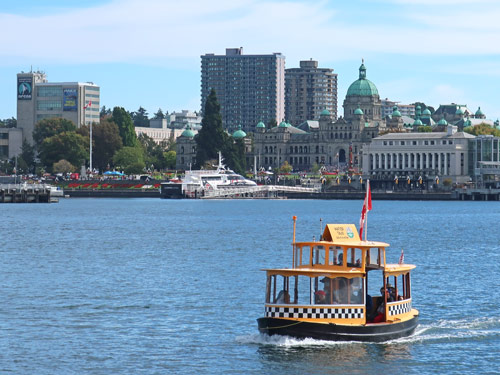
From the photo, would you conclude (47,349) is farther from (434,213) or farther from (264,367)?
(434,213)

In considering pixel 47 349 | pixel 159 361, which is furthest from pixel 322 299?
pixel 47 349

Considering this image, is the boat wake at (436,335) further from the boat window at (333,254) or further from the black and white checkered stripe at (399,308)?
the boat window at (333,254)

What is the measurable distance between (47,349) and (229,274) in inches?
1039

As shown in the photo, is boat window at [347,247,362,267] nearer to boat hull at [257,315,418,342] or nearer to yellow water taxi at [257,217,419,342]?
yellow water taxi at [257,217,419,342]

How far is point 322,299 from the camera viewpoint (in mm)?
45250

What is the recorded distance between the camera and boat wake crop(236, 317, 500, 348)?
4550 cm

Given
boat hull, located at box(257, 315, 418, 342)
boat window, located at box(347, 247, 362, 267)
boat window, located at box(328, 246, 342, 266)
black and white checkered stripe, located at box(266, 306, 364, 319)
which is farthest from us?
boat window, located at box(347, 247, 362, 267)

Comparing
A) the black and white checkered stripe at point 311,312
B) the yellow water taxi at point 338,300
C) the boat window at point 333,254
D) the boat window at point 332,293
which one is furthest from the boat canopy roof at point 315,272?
the black and white checkered stripe at point 311,312

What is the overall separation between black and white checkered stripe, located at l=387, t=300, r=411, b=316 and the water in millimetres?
1239

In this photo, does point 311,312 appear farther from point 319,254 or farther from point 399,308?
point 399,308

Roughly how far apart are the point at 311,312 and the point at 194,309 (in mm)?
12433

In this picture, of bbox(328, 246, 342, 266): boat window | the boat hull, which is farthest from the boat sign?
the boat hull

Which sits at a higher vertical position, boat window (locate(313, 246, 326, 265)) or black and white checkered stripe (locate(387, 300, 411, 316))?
boat window (locate(313, 246, 326, 265))

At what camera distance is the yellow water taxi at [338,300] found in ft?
148
